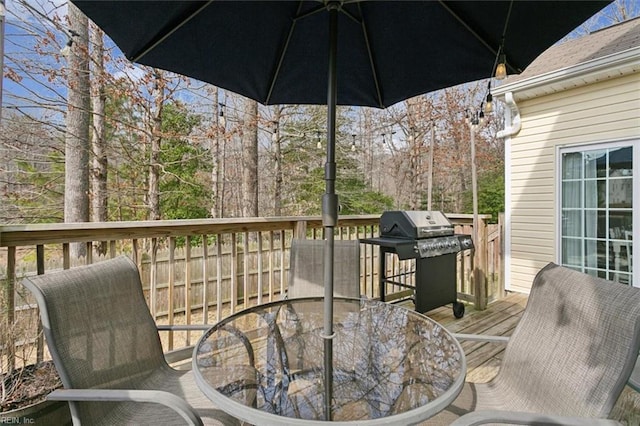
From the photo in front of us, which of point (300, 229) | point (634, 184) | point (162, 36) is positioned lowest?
point (300, 229)

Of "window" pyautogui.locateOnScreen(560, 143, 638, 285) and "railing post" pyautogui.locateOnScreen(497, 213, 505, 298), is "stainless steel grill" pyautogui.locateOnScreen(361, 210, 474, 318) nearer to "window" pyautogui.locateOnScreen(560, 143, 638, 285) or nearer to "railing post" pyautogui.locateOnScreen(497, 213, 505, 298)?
"railing post" pyautogui.locateOnScreen(497, 213, 505, 298)

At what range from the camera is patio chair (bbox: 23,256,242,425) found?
1323mm

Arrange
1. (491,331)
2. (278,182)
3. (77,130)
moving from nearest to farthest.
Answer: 1. (491,331)
2. (77,130)
3. (278,182)

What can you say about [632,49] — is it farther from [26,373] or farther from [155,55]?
[26,373]

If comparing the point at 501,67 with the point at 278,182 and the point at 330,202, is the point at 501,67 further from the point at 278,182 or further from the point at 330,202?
the point at 278,182

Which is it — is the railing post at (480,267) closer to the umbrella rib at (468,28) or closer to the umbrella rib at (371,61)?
the umbrella rib at (371,61)

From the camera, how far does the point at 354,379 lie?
Answer: 143 cm

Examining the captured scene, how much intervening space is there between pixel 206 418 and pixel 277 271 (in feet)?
10.8

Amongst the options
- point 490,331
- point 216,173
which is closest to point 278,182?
point 216,173

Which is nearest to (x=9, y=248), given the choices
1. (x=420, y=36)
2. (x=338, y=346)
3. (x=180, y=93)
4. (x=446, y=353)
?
(x=338, y=346)

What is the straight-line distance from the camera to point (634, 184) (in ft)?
13.3

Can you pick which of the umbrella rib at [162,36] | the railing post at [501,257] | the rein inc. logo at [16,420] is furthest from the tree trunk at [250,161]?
the rein inc. logo at [16,420]

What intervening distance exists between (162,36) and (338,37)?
3.21 ft

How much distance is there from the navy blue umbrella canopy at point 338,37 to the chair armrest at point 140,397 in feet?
5.14
